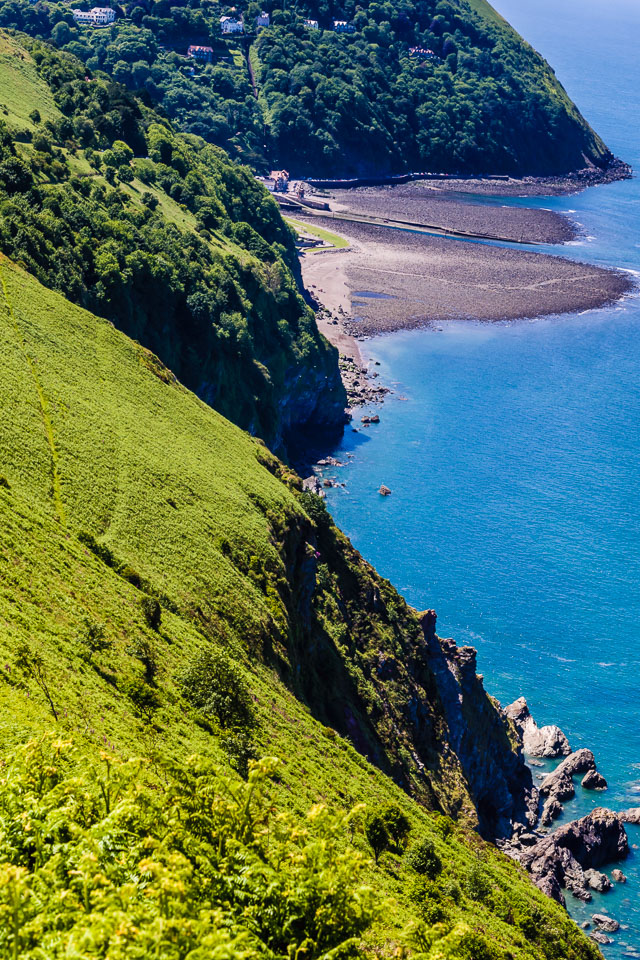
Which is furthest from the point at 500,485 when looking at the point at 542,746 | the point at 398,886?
the point at 398,886

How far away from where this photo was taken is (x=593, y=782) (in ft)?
289

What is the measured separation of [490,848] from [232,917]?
166ft

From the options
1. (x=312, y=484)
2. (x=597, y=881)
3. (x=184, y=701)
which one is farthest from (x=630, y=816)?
(x=312, y=484)

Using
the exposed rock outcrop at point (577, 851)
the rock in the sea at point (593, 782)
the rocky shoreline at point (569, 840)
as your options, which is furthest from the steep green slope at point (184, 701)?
the rock in the sea at point (593, 782)

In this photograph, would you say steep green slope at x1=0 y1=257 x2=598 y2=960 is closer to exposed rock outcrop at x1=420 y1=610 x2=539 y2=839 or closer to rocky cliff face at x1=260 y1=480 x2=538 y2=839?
rocky cliff face at x1=260 y1=480 x2=538 y2=839

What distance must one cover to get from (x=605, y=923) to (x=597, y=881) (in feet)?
15.5

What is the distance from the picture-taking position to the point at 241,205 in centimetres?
17650

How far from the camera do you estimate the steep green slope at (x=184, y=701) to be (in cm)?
2314

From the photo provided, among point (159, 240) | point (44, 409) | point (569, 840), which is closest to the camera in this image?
point (44, 409)

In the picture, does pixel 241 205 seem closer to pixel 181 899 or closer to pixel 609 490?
pixel 609 490

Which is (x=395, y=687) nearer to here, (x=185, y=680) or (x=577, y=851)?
(x=577, y=851)

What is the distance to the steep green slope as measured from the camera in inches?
911

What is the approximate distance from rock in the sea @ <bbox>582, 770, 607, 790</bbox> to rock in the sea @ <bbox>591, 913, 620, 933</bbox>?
17.0 m

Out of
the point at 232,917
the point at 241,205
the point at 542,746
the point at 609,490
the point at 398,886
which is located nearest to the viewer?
the point at 232,917
